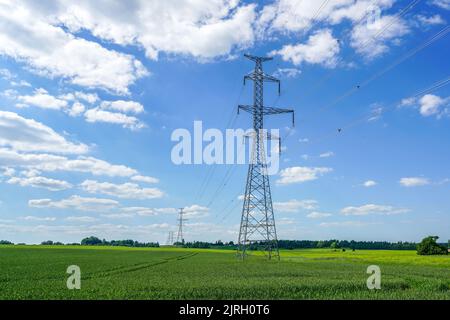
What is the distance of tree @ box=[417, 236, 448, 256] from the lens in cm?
8987

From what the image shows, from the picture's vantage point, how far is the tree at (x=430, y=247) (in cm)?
8987

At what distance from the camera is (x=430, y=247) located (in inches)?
3561
